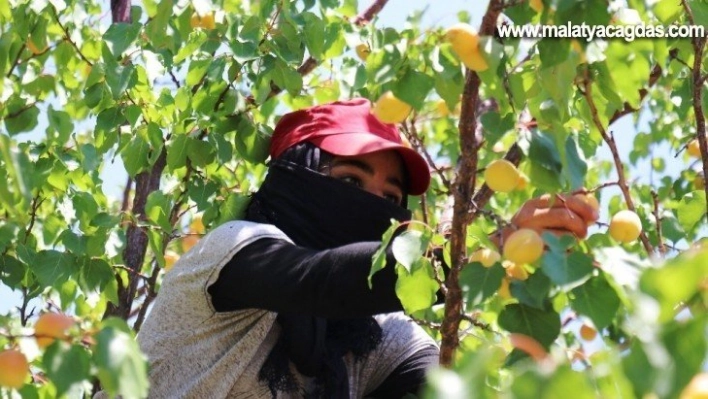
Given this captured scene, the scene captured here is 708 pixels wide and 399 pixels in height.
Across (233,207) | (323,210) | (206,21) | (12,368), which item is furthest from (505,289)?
(206,21)

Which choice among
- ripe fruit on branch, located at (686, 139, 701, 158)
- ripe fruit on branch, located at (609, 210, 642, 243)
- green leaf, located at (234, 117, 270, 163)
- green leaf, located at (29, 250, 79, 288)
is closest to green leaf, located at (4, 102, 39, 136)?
green leaf, located at (29, 250, 79, 288)

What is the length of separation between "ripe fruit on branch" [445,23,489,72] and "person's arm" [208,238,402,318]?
39 cm

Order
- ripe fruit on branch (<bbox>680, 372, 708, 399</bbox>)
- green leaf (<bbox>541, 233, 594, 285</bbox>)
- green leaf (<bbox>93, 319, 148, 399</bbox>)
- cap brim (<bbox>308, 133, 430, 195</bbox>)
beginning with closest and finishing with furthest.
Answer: ripe fruit on branch (<bbox>680, 372, 708, 399</bbox>), green leaf (<bbox>93, 319, 148, 399</bbox>), green leaf (<bbox>541, 233, 594, 285</bbox>), cap brim (<bbox>308, 133, 430, 195</bbox>)

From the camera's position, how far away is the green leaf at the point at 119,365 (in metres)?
1.52

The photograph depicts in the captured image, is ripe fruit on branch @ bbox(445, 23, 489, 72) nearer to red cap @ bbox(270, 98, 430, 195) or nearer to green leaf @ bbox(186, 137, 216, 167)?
red cap @ bbox(270, 98, 430, 195)

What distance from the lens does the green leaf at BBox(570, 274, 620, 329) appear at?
1.89m

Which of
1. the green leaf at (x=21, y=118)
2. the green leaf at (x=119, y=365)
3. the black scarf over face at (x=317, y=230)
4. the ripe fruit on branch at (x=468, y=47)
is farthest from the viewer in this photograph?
the green leaf at (x=21, y=118)

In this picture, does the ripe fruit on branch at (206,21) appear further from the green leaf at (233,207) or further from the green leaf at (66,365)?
the green leaf at (66,365)

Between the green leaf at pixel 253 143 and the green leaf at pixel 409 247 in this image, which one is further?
the green leaf at pixel 253 143

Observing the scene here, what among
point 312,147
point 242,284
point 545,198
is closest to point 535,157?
point 545,198

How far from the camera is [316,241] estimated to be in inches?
104

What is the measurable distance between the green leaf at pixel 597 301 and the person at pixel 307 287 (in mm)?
216

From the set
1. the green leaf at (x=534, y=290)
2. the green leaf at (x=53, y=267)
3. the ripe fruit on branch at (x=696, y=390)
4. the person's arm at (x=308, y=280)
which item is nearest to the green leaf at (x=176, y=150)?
the green leaf at (x=53, y=267)

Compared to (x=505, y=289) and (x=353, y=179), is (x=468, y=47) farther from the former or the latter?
(x=353, y=179)
